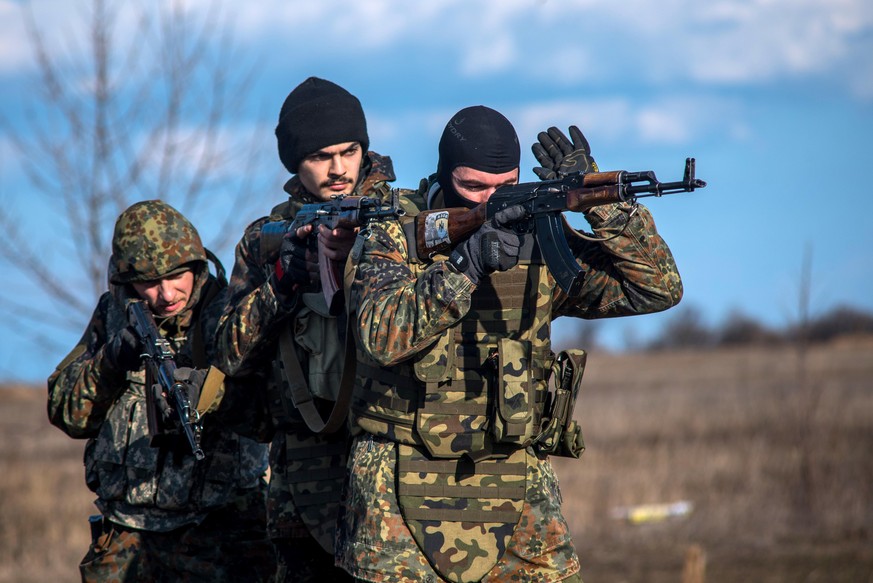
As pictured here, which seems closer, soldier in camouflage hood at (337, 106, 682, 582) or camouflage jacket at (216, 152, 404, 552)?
soldier in camouflage hood at (337, 106, 682, 582)

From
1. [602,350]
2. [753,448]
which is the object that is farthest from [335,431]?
[602,350]

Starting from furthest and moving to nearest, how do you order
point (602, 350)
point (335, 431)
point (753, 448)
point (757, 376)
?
point (602, 350) → point (757, 376) → point (753, 448) → point (335, 431)

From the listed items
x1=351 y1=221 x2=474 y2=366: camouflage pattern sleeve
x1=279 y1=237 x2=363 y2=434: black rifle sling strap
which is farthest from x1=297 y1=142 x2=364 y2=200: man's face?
x1=351 y1=221 x2=474 y2=366: camouflage pattern sleeve

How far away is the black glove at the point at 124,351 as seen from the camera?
4828 millimetres

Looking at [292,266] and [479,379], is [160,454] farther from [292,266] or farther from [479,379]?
[479,379]

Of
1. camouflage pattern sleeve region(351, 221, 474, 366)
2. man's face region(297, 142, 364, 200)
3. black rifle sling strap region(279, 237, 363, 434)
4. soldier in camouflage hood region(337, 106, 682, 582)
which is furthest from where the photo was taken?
man's face region(297, 142, 364, 200)

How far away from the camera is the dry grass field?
34.3 feet

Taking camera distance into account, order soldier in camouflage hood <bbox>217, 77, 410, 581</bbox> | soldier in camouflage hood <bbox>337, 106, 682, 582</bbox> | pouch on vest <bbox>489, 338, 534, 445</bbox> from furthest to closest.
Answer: soldier in camouflage hood <bbox>217, 77, 410, 581</bbox> < pouch on vest <bbox>489, 338, 534, 445</bbox> < soldier in camouflage hood <bbox>337, 106, 682, 582</bbox>

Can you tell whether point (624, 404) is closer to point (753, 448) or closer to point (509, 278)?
point (753, 448)

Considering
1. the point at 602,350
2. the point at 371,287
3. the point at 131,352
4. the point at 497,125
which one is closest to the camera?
the point at 371,287

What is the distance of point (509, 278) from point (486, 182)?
36 cm

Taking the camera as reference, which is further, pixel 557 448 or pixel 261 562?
pixel 261 562

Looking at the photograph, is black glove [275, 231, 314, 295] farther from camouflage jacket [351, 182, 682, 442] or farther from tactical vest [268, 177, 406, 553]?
camouflage jacket [351, 182, 682, 442]

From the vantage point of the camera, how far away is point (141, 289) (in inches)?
201
